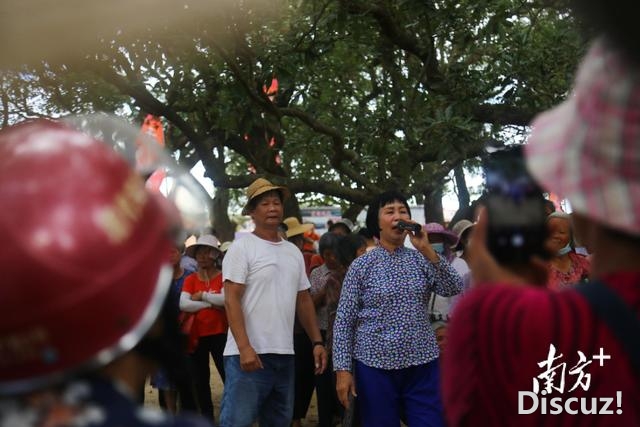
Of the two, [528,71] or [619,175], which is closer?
[619,175]

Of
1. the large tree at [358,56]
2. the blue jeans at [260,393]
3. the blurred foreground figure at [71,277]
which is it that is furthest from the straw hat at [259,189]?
the blurred foreground figure at [71,277]

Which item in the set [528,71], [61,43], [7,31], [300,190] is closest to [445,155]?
[528,71]

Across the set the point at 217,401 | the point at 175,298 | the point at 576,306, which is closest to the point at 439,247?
the point at 217,401

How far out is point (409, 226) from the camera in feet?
16.7

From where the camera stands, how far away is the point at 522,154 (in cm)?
185

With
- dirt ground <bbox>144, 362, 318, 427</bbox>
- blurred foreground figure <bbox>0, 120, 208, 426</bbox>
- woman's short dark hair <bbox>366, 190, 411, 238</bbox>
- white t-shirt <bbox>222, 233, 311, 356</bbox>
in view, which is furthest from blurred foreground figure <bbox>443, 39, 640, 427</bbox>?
dirt ground <bbox>144, 362, 318, 427</bbox>

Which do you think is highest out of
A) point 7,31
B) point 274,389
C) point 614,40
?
point 7,31

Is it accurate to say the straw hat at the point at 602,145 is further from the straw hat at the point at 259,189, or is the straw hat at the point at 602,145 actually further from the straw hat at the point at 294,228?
the straw hat at the point at 294,228

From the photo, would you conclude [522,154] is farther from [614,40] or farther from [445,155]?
[445,155]

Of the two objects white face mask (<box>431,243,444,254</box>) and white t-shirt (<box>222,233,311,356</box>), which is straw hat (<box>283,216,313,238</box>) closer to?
white face mask (<box>431,243,444,254</box>)

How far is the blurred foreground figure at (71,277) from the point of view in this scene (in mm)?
1189

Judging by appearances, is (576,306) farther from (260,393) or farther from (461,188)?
(461,188)

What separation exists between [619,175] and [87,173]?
879mm

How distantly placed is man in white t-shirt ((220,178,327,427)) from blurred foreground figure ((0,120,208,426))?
403 centimetres
